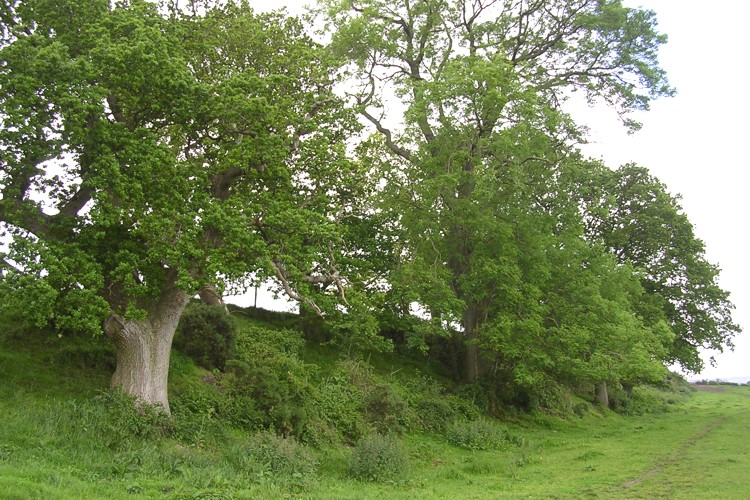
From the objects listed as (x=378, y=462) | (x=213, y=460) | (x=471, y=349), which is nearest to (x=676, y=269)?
(x=471, y=349)

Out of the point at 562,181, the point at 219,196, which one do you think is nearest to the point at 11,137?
the point at 219,196

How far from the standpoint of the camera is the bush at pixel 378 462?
12.9 metres

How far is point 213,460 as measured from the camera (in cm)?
1173

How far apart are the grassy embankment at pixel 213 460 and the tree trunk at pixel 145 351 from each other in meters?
0.67

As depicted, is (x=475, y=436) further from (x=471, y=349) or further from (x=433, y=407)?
(x=471, y=349)

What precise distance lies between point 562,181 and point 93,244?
19003 millimetres

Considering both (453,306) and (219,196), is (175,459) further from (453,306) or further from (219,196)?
(453,306)

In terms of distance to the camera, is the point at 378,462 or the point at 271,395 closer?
the point at 378,462

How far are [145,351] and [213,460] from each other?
12.1 ft

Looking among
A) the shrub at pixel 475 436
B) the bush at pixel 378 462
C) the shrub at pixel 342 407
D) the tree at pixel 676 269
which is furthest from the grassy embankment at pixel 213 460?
the tree at pixel 676 269

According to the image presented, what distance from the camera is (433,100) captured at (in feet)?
71.4

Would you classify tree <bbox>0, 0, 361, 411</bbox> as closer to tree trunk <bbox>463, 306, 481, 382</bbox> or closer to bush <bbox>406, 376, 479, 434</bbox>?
bush <bbox>406, 376, 479, 434</bbox>

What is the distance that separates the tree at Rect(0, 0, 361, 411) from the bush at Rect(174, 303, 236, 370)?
3633mm

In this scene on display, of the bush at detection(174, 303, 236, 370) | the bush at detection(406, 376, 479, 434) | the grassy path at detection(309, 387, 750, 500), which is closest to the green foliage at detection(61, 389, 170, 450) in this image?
the grassy path at detection(309, 387, 750, 500)
